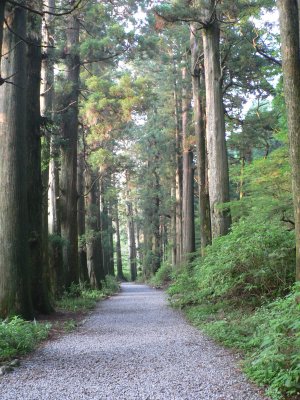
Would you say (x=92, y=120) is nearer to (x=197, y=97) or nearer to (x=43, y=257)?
(x=197, y=97)

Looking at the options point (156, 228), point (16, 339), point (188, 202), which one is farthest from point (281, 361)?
point (156, 228)

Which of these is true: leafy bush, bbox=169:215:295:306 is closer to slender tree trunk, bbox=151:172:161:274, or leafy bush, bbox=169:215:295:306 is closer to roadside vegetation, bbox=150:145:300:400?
roadside vegetation, bbox=150:145:300:400

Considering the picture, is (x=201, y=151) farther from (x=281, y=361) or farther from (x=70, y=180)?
(x=281, y=361)

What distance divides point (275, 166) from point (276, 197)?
102 cm

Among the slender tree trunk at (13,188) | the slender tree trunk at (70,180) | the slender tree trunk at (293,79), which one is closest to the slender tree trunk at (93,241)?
the slender tree trunk at (70,180)

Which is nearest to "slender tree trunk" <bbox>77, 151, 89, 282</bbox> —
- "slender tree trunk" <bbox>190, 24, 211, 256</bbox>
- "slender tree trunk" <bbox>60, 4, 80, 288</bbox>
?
"slender tree trunk" <bbox>60, 4, 80, 288</bbox>

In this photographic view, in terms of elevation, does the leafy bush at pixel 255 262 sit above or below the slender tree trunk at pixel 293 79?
below

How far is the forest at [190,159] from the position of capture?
664 cm

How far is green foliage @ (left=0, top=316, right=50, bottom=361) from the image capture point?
5.89m

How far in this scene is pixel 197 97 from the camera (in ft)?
54.3

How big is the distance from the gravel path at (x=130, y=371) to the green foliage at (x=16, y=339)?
21 centimetres

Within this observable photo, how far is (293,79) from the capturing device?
655 centimetres

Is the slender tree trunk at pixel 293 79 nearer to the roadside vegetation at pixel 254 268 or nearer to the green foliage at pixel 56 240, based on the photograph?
the roadside vegetation at pixel 254 268

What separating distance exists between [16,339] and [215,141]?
8.33 metres
